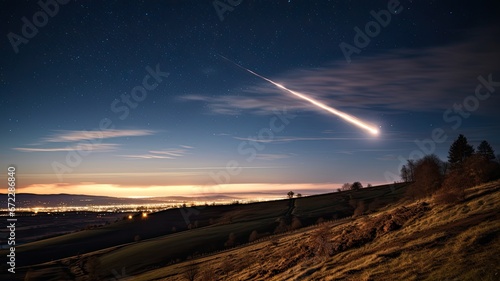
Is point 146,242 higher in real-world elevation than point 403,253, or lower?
lower

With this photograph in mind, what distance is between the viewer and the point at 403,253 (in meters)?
24.3

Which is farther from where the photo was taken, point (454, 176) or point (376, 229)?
point (454, 176)

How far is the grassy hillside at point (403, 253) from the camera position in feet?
64.1

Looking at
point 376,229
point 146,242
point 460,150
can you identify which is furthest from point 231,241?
point 460,150

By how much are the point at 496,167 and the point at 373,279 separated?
152 feet

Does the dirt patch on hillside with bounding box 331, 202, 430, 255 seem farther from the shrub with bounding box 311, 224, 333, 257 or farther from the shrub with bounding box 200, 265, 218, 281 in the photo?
the shrub with bounding box 200, 265, 218, 281

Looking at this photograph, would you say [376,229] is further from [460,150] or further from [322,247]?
[460,150]

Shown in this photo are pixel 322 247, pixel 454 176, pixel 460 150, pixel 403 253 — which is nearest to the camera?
pixel 403 253

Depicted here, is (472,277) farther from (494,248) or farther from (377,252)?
(377,252)

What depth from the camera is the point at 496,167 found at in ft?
177

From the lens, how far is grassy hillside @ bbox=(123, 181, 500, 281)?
19.5m

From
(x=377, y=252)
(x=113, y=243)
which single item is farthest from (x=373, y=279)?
(x=113, y=243)

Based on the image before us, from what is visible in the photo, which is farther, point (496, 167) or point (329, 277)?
point (496, 167)

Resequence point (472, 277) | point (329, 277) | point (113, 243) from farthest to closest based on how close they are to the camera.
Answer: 1. point (113, 243)
2. point (329, 277)
3. point (472, 277)
